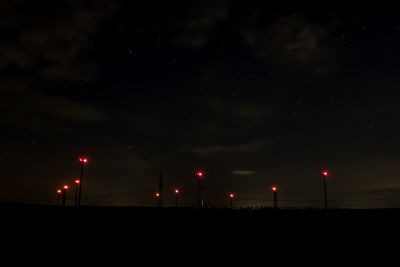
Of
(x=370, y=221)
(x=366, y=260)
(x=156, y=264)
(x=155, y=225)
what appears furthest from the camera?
(x=370, y=221)

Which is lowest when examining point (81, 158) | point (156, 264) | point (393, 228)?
point (156, 264)

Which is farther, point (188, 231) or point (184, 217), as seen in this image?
point (184, 217)

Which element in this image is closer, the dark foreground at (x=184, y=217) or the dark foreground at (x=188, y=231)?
the dark foreground at (x=188, y=231)

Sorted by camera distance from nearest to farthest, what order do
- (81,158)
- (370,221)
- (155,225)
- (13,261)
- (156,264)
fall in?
(13,261) → (156,264) → (155,225) → (370,221) → (81,158)

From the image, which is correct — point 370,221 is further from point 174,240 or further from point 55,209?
point 55,209

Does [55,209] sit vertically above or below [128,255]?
above

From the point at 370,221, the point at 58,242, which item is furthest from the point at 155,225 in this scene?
the point at 370,221

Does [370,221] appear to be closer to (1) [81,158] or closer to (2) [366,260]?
(2) [366,260]

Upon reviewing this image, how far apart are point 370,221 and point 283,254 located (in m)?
4.75

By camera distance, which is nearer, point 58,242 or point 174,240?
point 58,242

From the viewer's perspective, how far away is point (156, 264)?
34.1 ft

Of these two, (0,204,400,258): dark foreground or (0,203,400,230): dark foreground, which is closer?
(0,204,400,258): dark foreground

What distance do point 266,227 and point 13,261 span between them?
27.5 feet

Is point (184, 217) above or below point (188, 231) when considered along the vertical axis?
above
